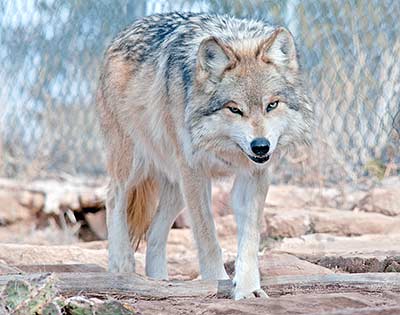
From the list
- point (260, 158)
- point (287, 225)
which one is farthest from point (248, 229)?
point (287, 225)

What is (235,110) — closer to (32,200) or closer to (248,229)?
(248,229)

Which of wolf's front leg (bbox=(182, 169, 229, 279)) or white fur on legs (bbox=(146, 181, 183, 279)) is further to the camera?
white fur on legs (bbox=(146, 181, 183, 279))

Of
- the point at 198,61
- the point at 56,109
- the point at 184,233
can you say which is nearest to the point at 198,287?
the point at 198,61

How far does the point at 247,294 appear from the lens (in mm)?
4043

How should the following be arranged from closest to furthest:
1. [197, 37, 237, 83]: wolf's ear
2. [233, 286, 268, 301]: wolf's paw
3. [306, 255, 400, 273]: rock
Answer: [233, 286, 268, 301]: wolf's paw
[197, 37, 237, 83]: wolf's ear
[306, 255, 400, 273]: rock

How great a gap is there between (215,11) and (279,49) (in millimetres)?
3084

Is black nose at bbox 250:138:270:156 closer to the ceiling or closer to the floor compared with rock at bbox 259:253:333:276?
closer to the ceiling

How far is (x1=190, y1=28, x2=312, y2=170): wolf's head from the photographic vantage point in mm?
4285

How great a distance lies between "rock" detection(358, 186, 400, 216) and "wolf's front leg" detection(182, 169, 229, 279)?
11.8 feet

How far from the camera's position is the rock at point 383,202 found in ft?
26.1

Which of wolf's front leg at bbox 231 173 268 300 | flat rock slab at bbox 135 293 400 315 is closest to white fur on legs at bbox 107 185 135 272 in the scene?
wolf's front leg at bbox 231 173 268 300

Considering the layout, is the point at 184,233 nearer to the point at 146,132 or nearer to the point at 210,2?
the point at 210,2

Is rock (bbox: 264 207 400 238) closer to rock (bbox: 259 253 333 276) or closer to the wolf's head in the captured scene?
rock (bbox: 259 253 333 276)

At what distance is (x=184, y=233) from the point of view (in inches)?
312
